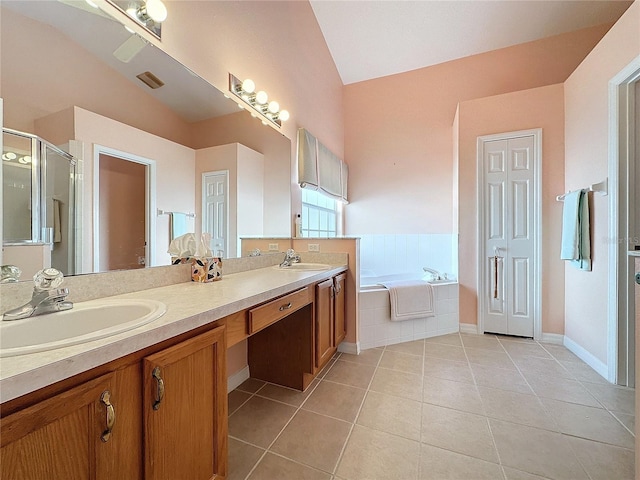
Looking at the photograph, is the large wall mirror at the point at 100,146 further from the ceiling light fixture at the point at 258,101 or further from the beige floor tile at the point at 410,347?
the beige floor tile at the point at 410,347

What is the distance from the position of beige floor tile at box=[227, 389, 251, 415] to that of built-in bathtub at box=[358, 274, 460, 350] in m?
1.12

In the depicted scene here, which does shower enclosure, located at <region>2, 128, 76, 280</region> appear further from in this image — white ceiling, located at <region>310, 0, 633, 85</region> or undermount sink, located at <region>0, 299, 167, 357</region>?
white ceiling, located at <region>310, 0, 633, 85</region>

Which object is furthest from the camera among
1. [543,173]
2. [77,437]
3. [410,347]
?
[543,173]

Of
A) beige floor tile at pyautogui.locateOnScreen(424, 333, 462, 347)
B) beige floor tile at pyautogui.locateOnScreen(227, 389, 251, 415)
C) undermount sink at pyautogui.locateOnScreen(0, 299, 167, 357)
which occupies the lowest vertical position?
beige floor tile at pyautogui.locateOnScreen(227, 389, 251, 415)

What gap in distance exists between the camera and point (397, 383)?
1805 mm

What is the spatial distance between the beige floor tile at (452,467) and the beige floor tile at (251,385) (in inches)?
42.8

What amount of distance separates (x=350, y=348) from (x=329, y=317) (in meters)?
0.55

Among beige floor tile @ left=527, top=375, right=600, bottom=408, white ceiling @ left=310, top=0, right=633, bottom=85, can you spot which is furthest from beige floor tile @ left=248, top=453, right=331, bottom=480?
white ceiling @ left=310, top=0, right=633, bottom=85

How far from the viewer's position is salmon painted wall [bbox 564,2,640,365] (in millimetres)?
1764

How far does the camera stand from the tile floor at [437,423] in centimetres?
113

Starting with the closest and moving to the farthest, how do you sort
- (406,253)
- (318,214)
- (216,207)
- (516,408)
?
(516,408)
(216,207)
(318,214)
(406,253)

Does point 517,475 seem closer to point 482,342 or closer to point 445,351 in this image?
point 445,351

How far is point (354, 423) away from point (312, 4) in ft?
13.5

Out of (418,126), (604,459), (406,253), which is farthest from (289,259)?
(418,126)
